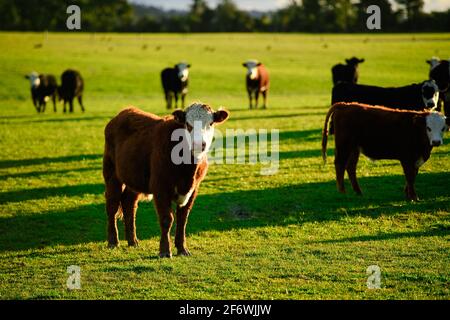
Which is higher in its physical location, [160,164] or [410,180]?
[160,164]

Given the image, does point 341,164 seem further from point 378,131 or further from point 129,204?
point 129,204

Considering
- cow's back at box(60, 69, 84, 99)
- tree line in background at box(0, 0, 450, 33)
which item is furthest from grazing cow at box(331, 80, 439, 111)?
tree line in background at box(0, 0, 450, 33)

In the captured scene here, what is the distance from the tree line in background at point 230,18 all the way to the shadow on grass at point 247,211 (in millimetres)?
54561

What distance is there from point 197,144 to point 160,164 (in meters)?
0.63

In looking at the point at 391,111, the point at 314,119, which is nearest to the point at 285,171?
the point at 391,111

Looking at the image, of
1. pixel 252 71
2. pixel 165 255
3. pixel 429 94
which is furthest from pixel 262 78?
pixel 165 255

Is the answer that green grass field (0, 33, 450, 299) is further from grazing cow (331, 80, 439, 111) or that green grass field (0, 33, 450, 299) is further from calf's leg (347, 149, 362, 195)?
grazing cow (331, 80, 439, 111)

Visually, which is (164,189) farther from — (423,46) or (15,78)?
(423,46)

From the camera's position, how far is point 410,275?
6.88 meters

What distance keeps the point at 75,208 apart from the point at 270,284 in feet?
17.7

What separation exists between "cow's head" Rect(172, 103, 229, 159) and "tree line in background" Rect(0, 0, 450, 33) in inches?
2300

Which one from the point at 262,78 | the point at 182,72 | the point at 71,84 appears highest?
the point at 182,72

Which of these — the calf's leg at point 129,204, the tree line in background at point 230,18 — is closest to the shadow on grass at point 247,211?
the calf's leg at point 129,204

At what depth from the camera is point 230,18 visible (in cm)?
9456
